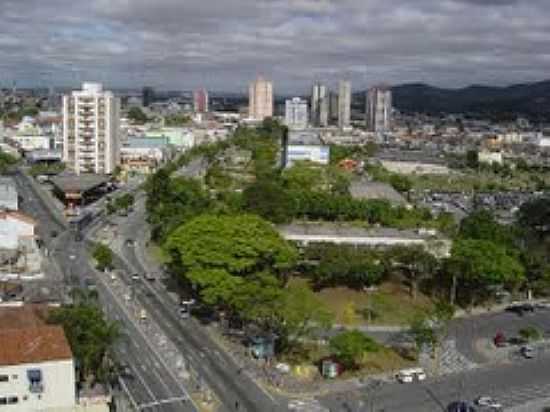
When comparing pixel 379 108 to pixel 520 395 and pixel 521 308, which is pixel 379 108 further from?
pixel 520 395

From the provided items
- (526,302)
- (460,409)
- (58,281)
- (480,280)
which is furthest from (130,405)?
(526,302)

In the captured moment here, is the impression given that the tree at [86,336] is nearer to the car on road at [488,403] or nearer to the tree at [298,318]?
the tree at [298,318]

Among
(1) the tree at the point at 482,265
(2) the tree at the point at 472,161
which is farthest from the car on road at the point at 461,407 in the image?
(2) the tree at the point at 472,161

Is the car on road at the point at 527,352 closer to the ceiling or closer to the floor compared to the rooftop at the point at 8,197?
closer to the floor

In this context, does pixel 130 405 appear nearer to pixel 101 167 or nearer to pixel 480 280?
pixel 480 280

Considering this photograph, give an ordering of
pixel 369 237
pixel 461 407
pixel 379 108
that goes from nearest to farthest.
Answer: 1. pixel 461 407
2. pixel 369 237
3. pixel 379 108

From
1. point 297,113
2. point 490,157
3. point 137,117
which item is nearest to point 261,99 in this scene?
point 297,113
